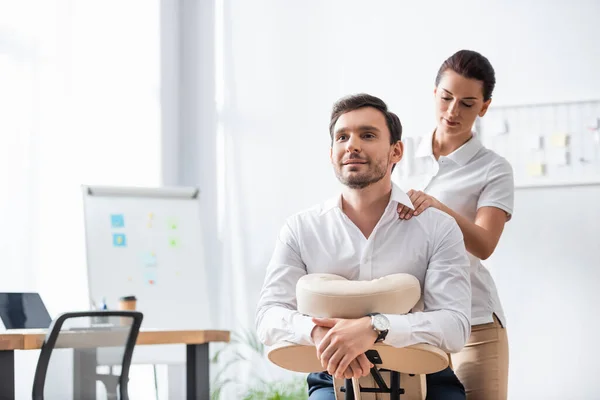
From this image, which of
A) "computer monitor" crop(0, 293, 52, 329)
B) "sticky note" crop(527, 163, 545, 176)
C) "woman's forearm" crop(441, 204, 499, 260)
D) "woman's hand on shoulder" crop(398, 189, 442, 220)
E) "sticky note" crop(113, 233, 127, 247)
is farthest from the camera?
"sticky note" crop(113, 233, 127, 247)

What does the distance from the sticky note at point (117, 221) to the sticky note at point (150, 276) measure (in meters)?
0.27

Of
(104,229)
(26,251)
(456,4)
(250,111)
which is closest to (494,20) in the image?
(456,4)

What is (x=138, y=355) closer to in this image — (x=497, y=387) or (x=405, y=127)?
(x=405, y=127)

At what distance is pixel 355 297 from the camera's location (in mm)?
1600

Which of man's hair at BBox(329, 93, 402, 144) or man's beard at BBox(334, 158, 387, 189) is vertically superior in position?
man's hair at BBox(329, 93, 402, 144)

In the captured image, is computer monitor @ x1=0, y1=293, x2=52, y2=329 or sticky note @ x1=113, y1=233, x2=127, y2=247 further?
sticky note @ x1=113, y1=233, x2=127, y2=247

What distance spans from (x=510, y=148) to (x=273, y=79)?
146cm

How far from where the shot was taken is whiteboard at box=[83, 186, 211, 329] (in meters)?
4.10

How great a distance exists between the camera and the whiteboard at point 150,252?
410cm

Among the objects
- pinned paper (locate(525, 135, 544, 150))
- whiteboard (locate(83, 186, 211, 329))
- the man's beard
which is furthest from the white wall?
the man's beard

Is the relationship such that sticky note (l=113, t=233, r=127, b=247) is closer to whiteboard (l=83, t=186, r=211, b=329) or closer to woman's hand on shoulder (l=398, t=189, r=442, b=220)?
whiteboard (l=83, t=186, r=211, b=329)

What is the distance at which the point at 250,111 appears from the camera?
4773 mm

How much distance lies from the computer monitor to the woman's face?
201 centimetres

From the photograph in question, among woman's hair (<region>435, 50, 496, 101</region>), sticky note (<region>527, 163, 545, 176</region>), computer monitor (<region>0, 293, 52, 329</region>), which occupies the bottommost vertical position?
computer monitor (<region>0, 293, 52, 329</region>)
